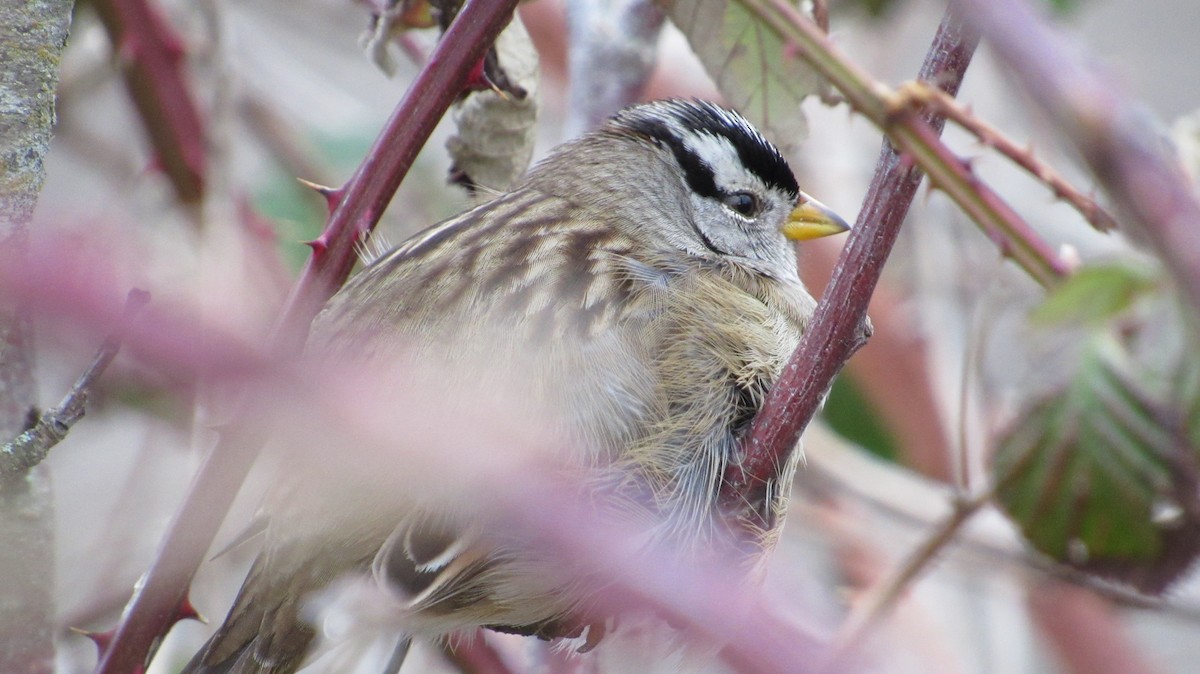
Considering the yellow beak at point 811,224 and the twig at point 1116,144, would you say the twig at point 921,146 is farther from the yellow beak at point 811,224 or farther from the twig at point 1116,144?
the yellow beak at point 811,224

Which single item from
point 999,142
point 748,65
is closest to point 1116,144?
point 999,142

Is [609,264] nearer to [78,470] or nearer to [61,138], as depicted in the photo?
[61,138]

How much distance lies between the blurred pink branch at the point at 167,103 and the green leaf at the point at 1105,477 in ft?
7.23

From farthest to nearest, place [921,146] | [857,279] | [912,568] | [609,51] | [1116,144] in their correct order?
1. [609,51]
2. [912,568]
3. [857,279]
4. [921,146]
5. [1116,144]

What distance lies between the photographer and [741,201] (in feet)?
8.73

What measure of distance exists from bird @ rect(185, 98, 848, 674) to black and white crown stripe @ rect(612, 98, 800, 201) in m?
0.45

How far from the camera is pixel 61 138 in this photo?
368cm

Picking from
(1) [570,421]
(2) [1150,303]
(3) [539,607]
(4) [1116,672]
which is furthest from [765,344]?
(4) [1116,672]

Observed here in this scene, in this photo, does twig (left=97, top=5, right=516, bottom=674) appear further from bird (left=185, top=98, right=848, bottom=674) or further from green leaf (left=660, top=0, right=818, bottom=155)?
green leaf (left=660, top=0, right=818, bottom=155)

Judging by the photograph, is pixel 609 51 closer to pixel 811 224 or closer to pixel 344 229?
pixel 811 224

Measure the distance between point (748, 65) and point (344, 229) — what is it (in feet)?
2.58

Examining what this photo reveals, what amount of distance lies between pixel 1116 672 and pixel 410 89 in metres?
3.01

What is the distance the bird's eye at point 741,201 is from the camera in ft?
8.72

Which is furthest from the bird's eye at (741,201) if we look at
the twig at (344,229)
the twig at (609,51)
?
the twig at (344,229)
